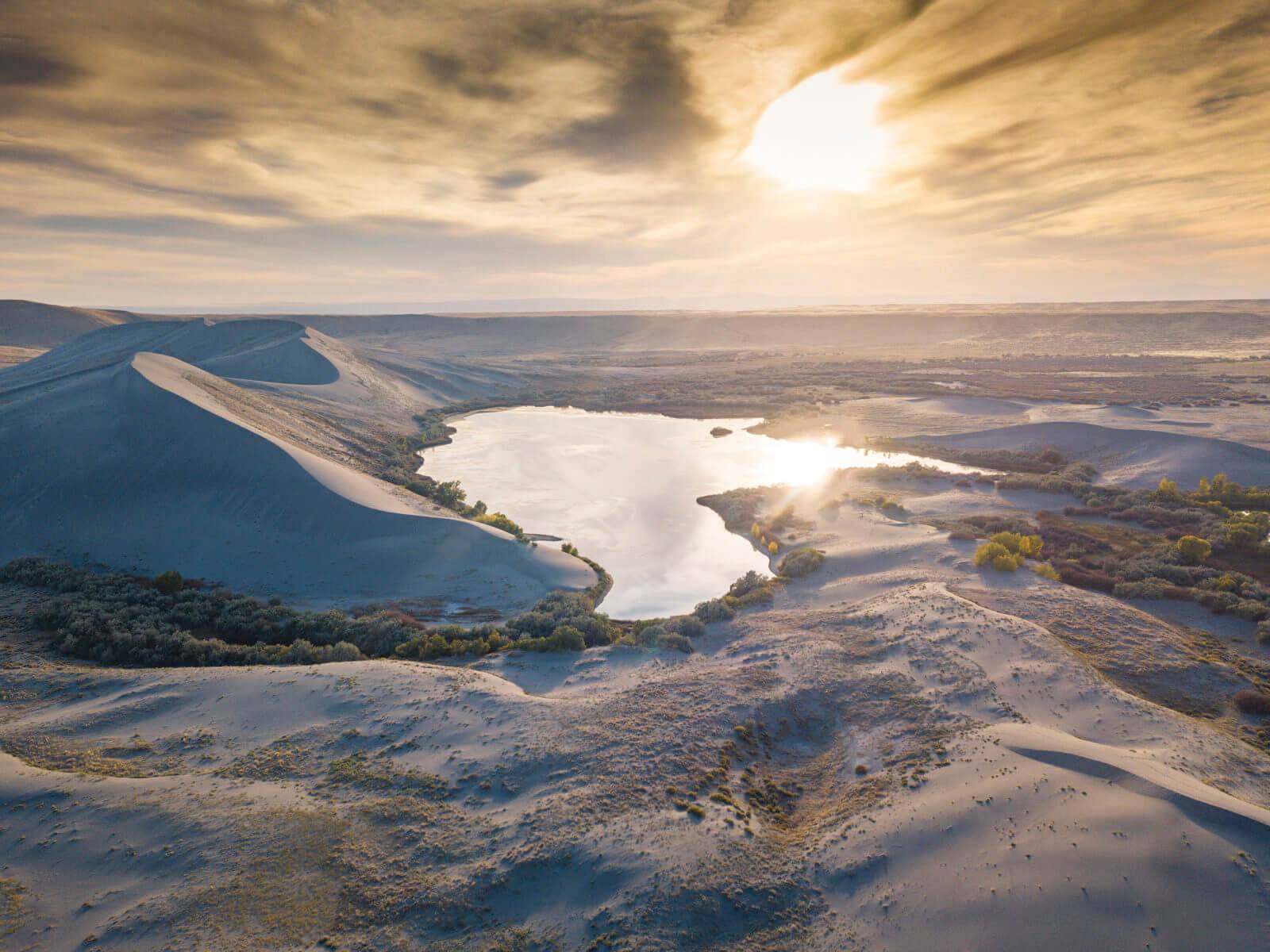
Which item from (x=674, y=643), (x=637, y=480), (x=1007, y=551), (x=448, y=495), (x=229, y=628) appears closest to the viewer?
(x=674, y=643)

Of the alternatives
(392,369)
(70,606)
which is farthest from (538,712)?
(392,369)

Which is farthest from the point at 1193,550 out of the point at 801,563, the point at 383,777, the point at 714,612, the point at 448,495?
the point at 448,495

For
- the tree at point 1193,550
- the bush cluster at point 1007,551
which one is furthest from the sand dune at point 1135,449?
the bush cluster at point 1007,551

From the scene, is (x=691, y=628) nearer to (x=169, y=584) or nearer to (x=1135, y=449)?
(x=169, y=584)

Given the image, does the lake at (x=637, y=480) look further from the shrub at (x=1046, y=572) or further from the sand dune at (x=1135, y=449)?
the shrub at (x=1046, y=572)

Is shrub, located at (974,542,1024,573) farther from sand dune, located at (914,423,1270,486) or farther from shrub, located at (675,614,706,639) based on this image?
sand dune, located at (914,423,1270,486)
